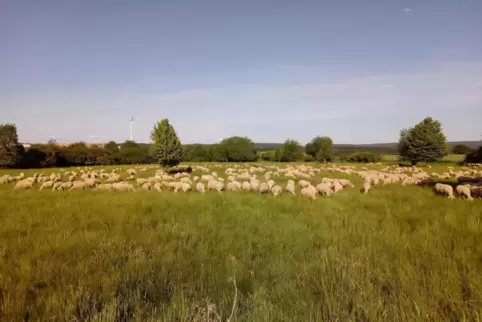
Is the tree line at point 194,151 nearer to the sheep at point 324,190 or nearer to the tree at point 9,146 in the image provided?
the tree at point 9,146

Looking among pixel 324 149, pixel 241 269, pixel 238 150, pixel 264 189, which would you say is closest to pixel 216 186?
pixel 264 189

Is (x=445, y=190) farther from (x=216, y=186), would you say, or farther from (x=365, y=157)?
(x=365, y=157)

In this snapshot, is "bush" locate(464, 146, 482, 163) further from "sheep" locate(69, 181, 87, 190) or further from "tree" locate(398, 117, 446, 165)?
"sheep" locate(69, 181, 87, 190)

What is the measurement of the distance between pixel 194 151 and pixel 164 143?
165 ft

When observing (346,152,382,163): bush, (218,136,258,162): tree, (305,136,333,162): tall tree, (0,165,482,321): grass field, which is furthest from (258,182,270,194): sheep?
(218,136,258,162): tree

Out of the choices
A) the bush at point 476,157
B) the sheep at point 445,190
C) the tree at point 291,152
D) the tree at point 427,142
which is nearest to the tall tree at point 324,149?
the tree at point 291,152

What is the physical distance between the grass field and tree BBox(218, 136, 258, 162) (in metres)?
69.5

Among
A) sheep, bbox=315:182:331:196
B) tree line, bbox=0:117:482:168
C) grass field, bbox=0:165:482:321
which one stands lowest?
sheep, bbox=315:182:331:196

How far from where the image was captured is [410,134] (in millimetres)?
45375

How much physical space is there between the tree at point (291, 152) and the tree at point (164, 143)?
163ft

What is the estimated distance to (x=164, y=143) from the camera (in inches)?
1183

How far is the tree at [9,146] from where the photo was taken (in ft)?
130

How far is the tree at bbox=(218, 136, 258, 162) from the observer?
76.8m

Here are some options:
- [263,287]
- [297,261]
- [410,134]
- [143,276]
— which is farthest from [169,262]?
[410,134]
